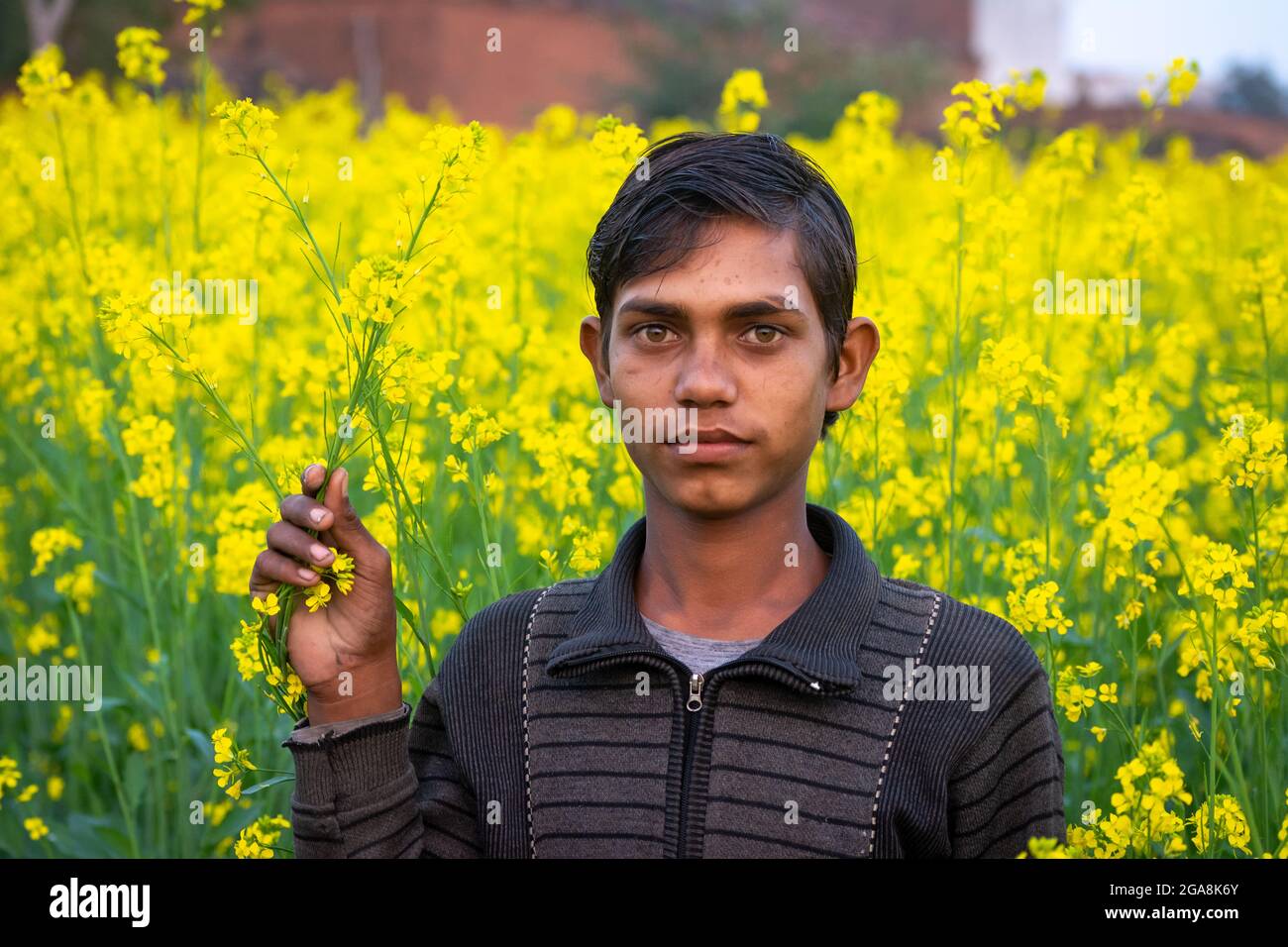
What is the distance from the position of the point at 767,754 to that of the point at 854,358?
519 mm

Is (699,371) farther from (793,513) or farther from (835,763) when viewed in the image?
(835,763)

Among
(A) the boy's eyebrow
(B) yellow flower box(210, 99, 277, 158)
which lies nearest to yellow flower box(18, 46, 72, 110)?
(B) yellow flower box(210, 99, 277, 158)

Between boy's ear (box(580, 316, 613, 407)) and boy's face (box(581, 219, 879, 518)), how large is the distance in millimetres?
118

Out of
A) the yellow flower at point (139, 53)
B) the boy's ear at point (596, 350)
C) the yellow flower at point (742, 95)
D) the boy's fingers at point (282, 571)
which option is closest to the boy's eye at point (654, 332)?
the boy's ear at point (596, 350)

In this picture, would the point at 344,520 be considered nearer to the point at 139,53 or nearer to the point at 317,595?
the point at 317,595

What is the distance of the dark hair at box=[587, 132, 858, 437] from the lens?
174 centimetres

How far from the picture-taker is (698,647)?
1807 millimetres

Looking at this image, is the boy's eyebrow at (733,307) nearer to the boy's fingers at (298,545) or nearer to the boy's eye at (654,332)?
the boy's eye at (654,332)

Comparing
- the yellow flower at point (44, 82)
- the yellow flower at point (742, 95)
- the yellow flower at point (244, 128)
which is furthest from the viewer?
the yellow flower at point (44, 82)

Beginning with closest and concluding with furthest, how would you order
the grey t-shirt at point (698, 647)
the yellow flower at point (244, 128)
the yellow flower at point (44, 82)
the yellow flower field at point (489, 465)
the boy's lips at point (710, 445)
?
the boy's lips at point (710, 445) < the grey t-shirt at point (698, 647) < the yellow flower at point (244, 128) < the yellow flower field at point (489, 465) < the yellow flower at point (44, 82)

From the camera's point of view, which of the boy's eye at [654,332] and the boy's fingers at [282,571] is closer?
the boy's fingers at [282,571]

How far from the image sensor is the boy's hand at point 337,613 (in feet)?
5.20

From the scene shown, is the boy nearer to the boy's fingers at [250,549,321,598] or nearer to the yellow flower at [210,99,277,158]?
the boy's fingers at [250,549,321,598]
